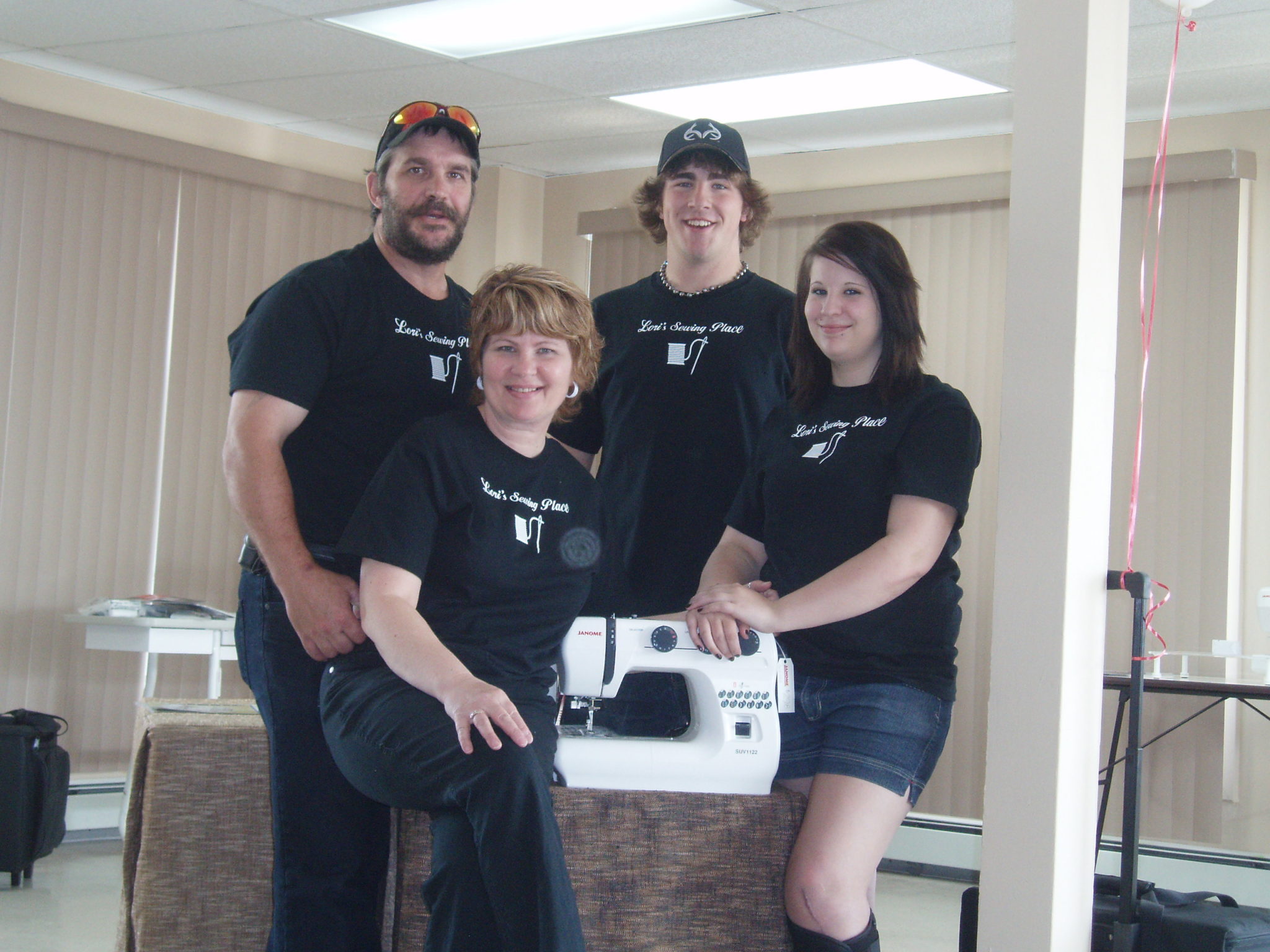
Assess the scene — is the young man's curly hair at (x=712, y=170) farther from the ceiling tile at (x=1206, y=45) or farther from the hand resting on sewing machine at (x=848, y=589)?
the ceiling tile at (x=1206, y=45)

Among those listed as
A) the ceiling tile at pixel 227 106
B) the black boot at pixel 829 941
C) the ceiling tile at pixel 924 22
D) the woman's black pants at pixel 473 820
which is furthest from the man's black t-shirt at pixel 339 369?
the ceiling tile at pixel 227 106

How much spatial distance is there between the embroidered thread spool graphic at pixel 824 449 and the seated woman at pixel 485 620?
35 cm

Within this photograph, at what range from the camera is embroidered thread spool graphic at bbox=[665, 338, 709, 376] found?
8.11 feet

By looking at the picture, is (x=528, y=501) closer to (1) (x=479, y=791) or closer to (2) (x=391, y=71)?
(1) (x=479, y=791)

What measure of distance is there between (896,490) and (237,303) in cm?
407

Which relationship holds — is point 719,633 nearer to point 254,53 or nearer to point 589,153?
point 254,53

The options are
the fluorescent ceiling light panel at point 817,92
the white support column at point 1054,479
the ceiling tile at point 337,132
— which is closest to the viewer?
the white support column at point 1054,479

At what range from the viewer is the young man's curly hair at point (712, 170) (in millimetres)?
2574

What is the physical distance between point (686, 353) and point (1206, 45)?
2605 mm

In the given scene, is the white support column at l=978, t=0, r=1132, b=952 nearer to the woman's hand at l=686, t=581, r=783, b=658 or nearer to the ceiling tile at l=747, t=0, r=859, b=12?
the woman's hand at l=686, t=581, r=783, b=658

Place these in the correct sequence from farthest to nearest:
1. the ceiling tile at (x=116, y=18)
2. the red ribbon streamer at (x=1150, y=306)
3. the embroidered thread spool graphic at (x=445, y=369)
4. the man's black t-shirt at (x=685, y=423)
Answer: the ceiling tile at (x=116, y=18) < the man's black t-shirt at (x=685, y=423) < the embroidered thread spool graphic at (x=445, y=369) < the red ribbon streamer at (x=1150, y=306)

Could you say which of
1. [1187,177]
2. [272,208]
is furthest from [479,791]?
[272,208]

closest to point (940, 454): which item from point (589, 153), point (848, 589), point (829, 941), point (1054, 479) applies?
point (848, 589)

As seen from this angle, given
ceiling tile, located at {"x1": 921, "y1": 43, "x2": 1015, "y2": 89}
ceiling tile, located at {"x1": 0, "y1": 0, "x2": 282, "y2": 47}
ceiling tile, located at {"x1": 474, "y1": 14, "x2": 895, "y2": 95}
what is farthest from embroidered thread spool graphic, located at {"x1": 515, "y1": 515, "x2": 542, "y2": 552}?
ceiling tile, located at {"x1": 921, "y1": 43, "x2": 1015, "y2": 89}
